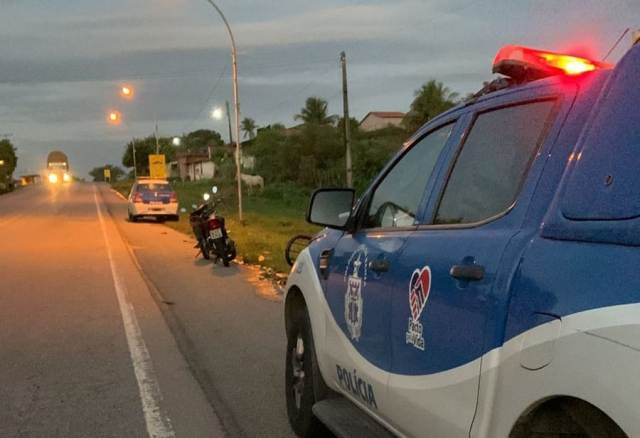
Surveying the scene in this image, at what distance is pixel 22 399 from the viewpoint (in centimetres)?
566

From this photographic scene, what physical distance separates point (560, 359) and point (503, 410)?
369mm

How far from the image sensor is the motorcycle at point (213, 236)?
14.1 m

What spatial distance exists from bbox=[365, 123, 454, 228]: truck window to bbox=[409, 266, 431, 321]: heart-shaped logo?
50 centimetres

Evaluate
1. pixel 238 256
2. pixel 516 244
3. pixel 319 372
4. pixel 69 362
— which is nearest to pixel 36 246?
pixel 238 256

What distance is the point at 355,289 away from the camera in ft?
12.8

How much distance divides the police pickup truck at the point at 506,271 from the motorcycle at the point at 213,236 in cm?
1005

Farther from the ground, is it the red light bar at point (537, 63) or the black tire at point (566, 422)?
the red light bar at point (537, 63)

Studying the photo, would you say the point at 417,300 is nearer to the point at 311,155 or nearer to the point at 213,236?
the point at 213,236

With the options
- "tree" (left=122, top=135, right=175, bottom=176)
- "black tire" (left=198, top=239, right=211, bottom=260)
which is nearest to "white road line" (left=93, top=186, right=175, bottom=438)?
"black tire" (left=198, top=239, right=211, bottom=260)

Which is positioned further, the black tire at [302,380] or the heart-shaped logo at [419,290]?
the black tire at [302,380]

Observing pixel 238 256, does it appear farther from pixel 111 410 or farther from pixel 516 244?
pixel 516 244

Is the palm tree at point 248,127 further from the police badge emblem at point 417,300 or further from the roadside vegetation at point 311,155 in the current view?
the police badge emblem at point 417,300

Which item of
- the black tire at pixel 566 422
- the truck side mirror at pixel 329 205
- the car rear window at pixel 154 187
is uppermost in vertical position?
the truck side mirror at pixel 329 205

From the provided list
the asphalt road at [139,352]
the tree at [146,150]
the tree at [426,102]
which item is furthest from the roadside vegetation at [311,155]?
the tree at [146,150]
